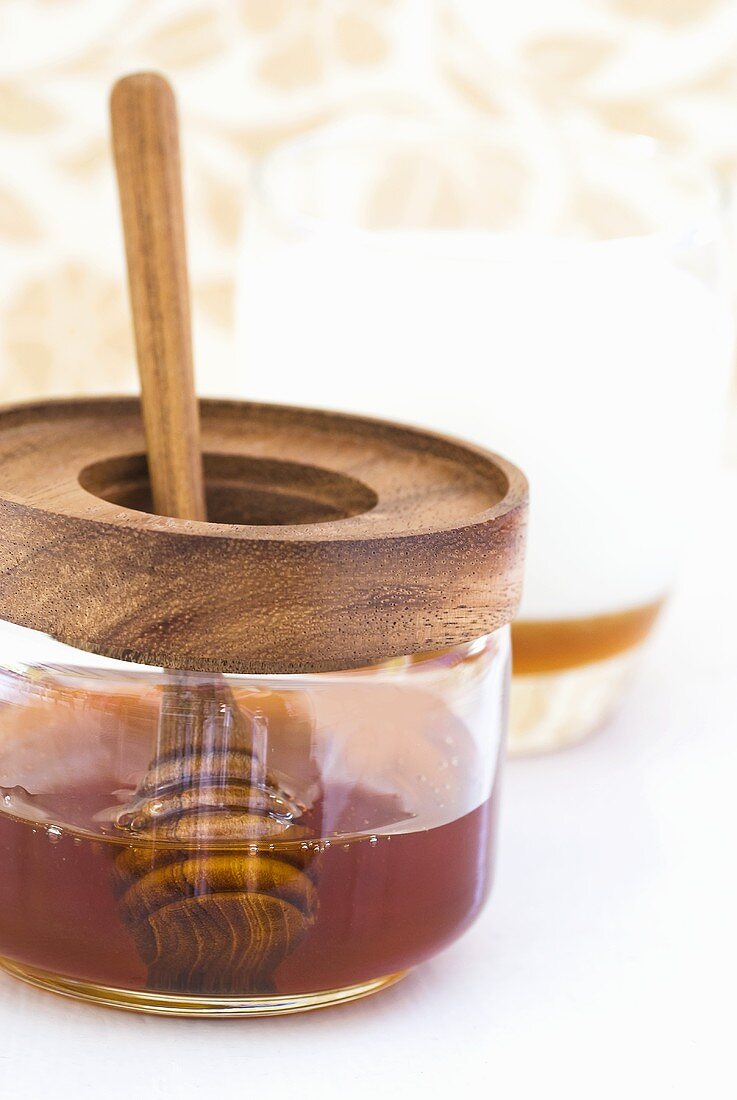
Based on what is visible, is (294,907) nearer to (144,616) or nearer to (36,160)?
(144,616)

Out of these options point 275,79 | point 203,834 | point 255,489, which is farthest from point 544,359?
point 275,79

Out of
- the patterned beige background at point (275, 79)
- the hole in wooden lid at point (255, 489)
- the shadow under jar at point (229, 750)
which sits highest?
the patterned beige background at point (275, 79)

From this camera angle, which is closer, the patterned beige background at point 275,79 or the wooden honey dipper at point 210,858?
the wooden honey dipper at point 210,858

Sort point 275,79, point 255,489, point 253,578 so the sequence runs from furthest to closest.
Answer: point 275,79, point 255,489, point 253,578

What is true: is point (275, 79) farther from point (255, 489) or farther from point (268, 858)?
point (268, 858)

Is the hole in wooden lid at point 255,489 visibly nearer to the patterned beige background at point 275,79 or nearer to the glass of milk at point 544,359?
the glass of milk at point 544,359

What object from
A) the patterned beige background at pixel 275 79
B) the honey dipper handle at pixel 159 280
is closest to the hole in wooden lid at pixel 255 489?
the honey dipper handle at pixel 159 280

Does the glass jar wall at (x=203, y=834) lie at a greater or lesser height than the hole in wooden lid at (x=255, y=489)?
lesser
